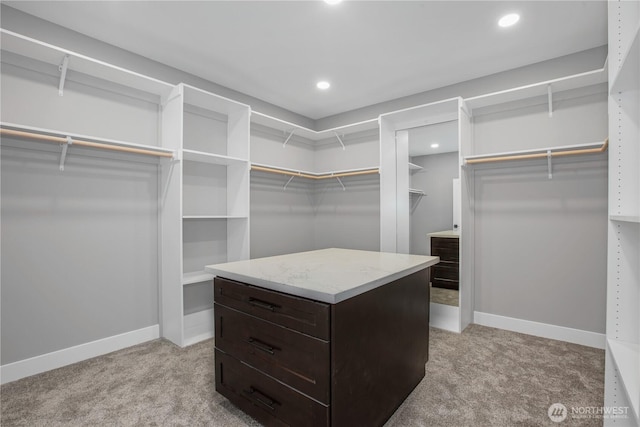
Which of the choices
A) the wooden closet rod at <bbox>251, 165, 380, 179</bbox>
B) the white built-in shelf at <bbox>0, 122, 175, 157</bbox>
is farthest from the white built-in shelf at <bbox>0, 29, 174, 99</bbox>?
the wooden closet rod at <bbox>251, 165, 380, 179</bbox>

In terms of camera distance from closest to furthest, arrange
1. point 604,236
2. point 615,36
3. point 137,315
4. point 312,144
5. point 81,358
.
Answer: point 615,36 → point 81,358 → point 604,236 → point 137,315 → point 312,144

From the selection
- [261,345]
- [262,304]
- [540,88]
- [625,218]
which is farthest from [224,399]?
[540,88]

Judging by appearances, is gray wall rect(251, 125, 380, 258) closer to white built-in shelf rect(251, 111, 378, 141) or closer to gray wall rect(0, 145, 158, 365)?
white built-in shelf rect(251, 111, 378, 141)

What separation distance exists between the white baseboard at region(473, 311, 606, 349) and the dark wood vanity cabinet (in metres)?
0.42

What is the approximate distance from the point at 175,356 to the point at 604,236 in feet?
12.1

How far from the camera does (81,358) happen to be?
94.1 inches

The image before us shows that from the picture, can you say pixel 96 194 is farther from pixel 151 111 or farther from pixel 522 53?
pixel 522 53

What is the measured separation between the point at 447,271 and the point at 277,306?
2364 mm

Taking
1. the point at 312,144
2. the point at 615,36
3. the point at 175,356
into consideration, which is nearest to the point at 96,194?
the point at 175,356

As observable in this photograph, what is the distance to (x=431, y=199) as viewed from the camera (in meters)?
3.39

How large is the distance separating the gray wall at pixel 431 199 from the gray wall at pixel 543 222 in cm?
29

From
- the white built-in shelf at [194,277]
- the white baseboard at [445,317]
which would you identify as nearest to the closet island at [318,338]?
the white built-in shelf at [194,277]

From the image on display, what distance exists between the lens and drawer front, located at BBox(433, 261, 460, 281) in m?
3.14

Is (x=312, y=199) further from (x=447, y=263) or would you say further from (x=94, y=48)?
(x=94, y=48)
